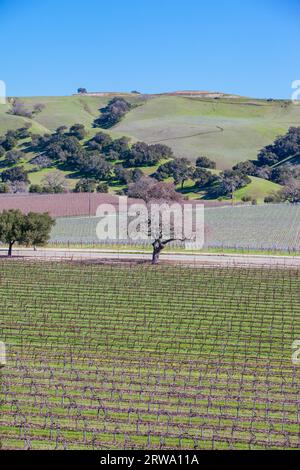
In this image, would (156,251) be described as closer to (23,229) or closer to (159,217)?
(159,217)

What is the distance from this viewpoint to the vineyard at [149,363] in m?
25.5

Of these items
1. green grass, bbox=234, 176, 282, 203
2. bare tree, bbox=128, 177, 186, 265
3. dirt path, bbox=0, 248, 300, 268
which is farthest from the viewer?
green grass, bbox=234, 176, 282, 203

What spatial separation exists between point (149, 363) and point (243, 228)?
207 feet

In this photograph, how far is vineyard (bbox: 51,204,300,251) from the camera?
87125 mm

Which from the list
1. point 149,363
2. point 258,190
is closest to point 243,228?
point 258,190

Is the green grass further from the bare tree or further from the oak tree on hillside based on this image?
the oak tree on hillside

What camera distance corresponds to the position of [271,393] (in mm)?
29984

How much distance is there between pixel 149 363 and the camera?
34.4 m

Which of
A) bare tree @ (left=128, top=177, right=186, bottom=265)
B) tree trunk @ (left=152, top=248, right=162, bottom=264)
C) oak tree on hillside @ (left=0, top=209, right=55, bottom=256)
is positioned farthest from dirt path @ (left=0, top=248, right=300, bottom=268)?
bare tree @ (left=128, top=177, right=186, bottom=265)

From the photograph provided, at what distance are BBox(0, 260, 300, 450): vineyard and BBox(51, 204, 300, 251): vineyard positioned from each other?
28270 millimetres

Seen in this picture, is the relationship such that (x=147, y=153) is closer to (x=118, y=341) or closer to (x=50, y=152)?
(x=50, y=152)

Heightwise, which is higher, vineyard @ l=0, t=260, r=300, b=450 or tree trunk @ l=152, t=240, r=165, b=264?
tree trunk @ l=152, t=240, r=165, b=264

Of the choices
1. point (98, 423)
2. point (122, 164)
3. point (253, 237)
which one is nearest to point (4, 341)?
point (98, 423)

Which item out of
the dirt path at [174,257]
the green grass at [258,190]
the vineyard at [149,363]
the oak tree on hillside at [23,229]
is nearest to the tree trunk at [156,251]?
the dirt path at [174,257]
